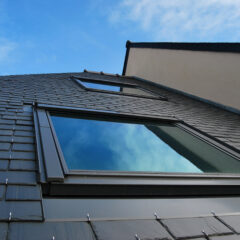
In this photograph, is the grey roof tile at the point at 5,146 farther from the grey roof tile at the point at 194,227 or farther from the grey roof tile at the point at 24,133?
the grey roof tile at the point at 194,227

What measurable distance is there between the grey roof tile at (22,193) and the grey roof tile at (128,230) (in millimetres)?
376

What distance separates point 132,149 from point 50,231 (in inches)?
52.9

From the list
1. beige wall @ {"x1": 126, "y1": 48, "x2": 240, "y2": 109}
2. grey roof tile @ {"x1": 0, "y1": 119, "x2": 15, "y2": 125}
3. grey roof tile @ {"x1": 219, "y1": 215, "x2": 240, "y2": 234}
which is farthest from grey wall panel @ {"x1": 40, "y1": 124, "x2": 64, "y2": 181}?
beige wall @ {"x1": 126, "y1": 48, "x2": 240, "y2": 109}

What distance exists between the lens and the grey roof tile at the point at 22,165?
5.58ft

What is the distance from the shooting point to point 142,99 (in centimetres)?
534

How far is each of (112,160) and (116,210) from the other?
0.64m

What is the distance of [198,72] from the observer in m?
6.17

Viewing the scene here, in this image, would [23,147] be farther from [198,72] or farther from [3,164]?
[198,72]

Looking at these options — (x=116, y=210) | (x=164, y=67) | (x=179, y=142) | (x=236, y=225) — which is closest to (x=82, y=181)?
(x=116, y=210)

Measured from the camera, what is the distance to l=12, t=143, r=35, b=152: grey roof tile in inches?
78.3

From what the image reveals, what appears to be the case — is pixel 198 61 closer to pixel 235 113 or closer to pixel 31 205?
pixel 235 113

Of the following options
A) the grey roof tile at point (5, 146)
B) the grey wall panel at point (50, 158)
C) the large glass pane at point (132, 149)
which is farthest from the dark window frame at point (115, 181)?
the grey roof tile at point (5, 146)

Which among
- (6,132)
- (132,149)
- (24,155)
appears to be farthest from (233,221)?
(6,132)

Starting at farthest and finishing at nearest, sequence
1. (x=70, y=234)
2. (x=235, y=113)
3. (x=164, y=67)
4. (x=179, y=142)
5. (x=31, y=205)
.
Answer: (x=164, y=67)
(x=235, y=113)
(x=179, y=142)
(x=31, y=205)
(x=70, y=234)
